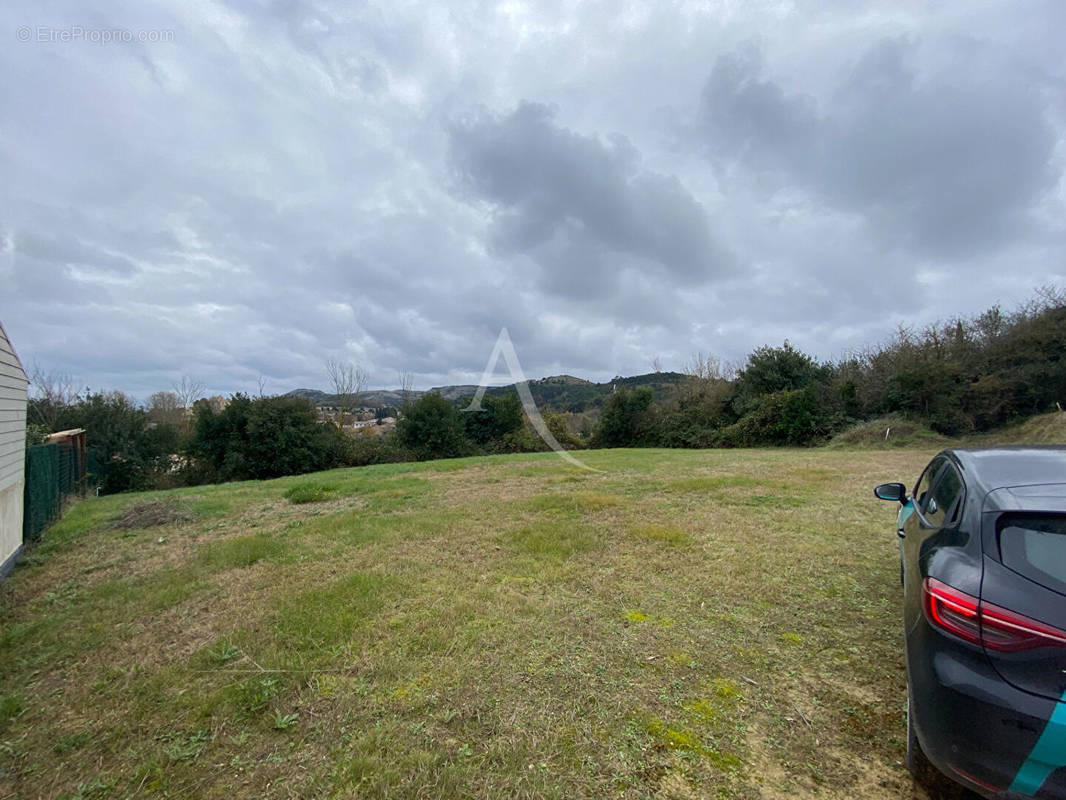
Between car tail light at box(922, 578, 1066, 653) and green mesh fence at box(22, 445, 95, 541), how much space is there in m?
9.02

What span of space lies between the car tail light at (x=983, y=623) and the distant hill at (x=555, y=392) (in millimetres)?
21042

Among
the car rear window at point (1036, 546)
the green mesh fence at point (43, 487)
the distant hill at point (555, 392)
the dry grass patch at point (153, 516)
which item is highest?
the distant hill at point (555, 392)

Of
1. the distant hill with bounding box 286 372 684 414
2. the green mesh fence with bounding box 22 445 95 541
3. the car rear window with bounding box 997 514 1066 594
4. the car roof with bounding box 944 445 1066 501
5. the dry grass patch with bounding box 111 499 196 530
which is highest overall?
the distant hill with bounding box 286 372 684 414

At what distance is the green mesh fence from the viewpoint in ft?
19.1

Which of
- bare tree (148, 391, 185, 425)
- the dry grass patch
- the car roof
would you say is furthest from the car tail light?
bare tree (148, 391, 185, 425)

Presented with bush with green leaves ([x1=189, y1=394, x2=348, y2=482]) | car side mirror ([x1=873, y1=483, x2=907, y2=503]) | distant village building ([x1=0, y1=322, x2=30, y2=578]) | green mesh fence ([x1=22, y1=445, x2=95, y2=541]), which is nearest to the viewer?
car side mirror ([x1=873, y1=483, x2=907, y2=503])

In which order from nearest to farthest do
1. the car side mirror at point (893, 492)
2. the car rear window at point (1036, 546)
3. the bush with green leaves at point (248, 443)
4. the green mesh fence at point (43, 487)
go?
the car rear window at point (1036, 546) < the car side mirror at point (893, 492) < the green mesh fence at point (43, 487) < the bush with green leaves at point (248, 443)

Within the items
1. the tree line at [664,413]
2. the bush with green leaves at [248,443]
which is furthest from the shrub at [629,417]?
the bush with green leaves at [248,443]

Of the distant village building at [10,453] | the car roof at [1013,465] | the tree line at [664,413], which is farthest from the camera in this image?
the tree line at [664,413]

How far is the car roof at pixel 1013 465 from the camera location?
192 cm

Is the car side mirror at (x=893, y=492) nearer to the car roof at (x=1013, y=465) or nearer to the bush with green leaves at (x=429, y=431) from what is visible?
the car roof at (x=1013, y=465)

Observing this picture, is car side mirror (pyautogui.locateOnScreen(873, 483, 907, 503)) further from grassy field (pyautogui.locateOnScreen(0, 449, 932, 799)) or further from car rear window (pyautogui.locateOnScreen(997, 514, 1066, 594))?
car rear window (pyautogui.locateOnScreen(997, 514, 1066, 594))

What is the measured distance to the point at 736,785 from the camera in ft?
5.45

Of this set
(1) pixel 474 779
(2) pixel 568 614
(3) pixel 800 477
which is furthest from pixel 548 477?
(1) pixel 474 779
